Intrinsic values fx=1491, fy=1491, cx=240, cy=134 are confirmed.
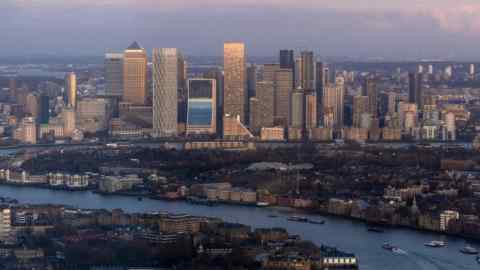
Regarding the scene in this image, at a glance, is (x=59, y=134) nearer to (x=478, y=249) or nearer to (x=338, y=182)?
(x=338, y=182)

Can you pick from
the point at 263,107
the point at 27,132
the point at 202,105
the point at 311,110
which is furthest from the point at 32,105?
the point at 311,110

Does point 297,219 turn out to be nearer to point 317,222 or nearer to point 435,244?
point 317,222

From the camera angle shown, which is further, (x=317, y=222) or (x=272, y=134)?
(x=272, y=134)

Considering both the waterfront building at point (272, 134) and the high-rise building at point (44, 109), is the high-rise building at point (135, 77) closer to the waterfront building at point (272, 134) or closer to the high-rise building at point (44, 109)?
the high-rise building at point (44, 109)

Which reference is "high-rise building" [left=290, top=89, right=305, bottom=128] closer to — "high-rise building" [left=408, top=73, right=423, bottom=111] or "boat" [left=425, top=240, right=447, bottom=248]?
"high-rise building" [left=408, top=73, right=423, bottom=111]

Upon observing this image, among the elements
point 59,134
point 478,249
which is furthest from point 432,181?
point 59,134

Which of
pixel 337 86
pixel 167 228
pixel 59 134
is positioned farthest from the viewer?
pixel 337 86

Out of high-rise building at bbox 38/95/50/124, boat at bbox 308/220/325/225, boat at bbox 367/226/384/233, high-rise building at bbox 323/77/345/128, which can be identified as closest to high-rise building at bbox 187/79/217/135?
high-rise building at bbox 323/77/345/128
